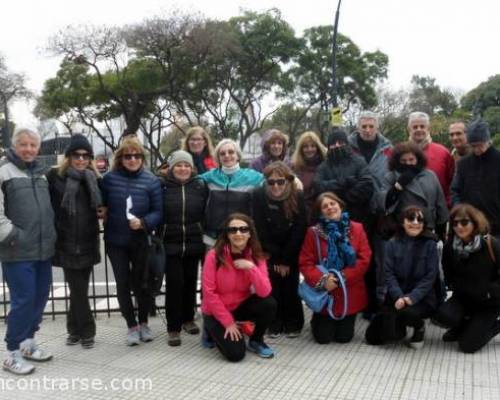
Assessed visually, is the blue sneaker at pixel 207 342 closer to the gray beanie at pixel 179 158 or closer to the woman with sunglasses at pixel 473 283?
the gray beanie at pixel 179 158

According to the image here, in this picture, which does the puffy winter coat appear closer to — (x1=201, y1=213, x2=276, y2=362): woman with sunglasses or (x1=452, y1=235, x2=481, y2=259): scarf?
(x1=201, y1=213, x2=276, y2=362): woman with sunglasses

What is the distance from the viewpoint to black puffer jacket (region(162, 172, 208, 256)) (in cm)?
489

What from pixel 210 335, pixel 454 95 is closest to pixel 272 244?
pixel 210 335

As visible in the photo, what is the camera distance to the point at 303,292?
4.95 metres

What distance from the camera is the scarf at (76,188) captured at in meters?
4.51

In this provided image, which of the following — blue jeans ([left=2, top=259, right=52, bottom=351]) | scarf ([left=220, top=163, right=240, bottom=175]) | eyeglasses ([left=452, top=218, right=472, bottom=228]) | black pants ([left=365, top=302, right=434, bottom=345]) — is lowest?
black pants ([left=365, top=302, right=434, bottom=345])

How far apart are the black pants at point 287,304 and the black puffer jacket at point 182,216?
87 centimetres

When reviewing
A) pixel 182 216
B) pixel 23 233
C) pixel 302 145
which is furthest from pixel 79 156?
pixel 302 145

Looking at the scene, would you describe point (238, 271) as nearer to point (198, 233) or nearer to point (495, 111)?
point (198, 233)

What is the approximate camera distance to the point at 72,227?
15.1ft

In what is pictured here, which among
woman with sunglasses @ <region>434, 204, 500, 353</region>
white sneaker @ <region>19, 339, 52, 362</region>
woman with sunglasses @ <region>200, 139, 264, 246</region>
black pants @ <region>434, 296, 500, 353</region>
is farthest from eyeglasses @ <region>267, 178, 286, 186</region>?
white sneaker @ <region>19, 339, 52, 362</region>

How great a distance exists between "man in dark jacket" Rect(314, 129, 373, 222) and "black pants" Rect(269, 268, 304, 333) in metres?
0.87

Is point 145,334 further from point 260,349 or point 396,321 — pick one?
point 396,321

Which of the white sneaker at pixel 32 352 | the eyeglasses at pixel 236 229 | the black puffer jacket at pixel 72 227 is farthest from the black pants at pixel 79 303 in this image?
the eyeglasses at pixel 236 229
